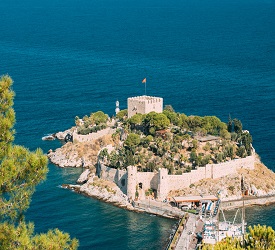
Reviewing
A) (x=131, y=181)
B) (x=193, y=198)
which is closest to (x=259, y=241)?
(x=193, y=198)

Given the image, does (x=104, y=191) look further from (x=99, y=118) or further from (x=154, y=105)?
(x=99, y=118)

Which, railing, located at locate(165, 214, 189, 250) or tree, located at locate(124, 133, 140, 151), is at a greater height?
tree, located at locate(124, 133, 140, 151)

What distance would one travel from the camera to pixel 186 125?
3000 inches

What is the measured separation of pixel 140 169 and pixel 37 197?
453 inches

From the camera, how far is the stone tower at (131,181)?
64.9m

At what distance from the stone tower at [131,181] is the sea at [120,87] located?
9.91 ft

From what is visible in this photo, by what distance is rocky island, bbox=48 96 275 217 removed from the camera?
65125 millimetres

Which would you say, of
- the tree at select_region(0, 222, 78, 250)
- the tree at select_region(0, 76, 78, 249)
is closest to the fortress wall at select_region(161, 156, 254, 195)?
the tree at select_region(0, 222, 78, 250)

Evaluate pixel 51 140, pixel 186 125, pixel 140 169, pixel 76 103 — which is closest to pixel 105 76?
pixel 76 103

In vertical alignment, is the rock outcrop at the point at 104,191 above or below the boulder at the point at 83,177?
below

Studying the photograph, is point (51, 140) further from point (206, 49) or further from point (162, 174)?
point (206, 49)

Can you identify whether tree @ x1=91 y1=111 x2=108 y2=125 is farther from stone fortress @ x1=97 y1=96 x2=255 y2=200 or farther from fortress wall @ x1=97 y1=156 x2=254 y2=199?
fortress wall @ x1=97 y1=156 x2=254 y2=199

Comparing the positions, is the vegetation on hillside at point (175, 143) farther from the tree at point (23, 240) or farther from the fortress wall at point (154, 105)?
the tree at point (23, 240)

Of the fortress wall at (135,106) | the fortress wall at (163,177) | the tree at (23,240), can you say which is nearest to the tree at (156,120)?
the fortress wall at (135,106)
